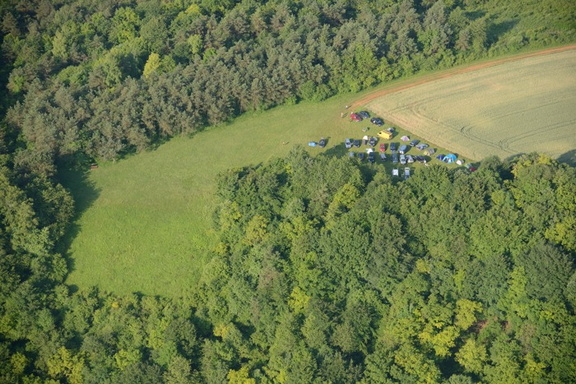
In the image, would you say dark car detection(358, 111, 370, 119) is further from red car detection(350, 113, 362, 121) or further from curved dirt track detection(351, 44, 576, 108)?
curved dirt track detection(351, 44, 576, 108)

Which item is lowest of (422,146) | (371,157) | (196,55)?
(422,146)

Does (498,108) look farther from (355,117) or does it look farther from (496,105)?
(355,117)

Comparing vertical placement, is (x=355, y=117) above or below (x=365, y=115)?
above

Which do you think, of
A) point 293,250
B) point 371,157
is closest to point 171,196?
point 293,250

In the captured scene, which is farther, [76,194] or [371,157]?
[371,157]

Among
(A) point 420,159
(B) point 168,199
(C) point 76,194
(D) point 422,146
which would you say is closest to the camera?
(B) point 168,199

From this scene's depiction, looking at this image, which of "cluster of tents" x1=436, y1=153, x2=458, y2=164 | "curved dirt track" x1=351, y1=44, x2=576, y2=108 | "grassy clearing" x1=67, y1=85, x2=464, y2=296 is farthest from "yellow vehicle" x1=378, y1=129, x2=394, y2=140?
"cluster of tents" x1=436, y1=153, x2=458, y2=164
